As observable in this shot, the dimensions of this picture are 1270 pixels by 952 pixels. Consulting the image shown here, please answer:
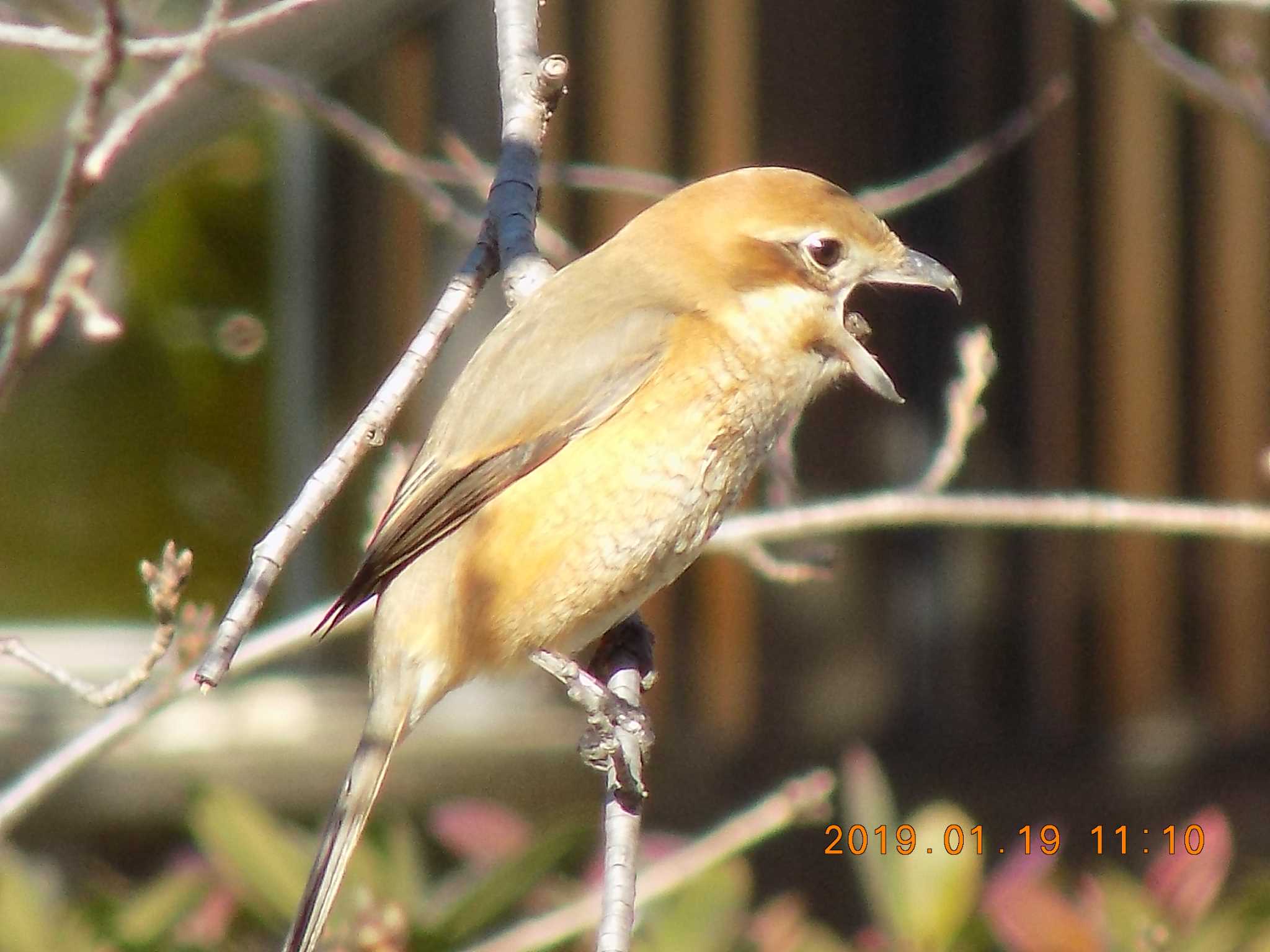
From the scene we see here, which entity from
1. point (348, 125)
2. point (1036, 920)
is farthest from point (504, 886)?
point (348, 125)

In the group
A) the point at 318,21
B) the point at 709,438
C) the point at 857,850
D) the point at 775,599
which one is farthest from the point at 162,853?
the point at 709,438

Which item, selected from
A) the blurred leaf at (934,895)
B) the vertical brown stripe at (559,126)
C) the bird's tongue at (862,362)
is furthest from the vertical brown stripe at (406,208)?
the bird's tongue at (862,362)

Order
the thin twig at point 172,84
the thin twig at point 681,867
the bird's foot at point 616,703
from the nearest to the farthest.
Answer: the thin twig at point 172,84 → the bird's foot at point 616,703 → the thin twig at point 681,867

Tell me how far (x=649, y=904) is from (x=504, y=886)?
0.98 ft

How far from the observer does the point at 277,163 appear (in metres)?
6.07

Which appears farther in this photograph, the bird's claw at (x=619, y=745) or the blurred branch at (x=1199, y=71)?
the blurred branch at (x=1199, y=71)

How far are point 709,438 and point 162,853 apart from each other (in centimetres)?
434

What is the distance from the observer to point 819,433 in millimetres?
6086

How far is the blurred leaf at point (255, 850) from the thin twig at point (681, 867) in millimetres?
375

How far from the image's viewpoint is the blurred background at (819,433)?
5.95m

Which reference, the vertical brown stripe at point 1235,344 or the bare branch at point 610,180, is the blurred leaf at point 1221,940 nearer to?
the bare branch at point 610,180

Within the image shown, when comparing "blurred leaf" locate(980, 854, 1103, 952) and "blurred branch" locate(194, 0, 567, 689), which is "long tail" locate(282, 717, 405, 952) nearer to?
"blurred branch" locate(194, 0, 567, 689)

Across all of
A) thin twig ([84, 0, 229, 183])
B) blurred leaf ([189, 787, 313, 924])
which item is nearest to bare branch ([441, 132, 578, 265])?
thin twig ([84, 0, 229, 183])
